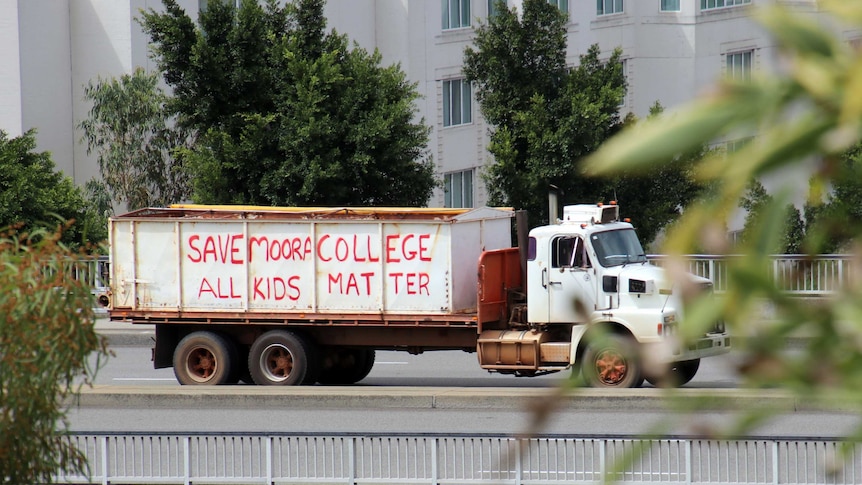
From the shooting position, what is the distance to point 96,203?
32.0m

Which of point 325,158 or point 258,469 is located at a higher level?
point 325,158

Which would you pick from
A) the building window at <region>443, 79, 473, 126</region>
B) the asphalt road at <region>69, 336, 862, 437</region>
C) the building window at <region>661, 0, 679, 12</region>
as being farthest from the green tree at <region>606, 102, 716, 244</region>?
the building window at <region>661, 0, 679, 12</region>

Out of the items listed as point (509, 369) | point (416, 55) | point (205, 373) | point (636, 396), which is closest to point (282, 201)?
point (205, 373)

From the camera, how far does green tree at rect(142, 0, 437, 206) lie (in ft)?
82.4

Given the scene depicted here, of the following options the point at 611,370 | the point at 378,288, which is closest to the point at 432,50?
the point at 378,288

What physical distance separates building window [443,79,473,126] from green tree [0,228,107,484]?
32.7 m

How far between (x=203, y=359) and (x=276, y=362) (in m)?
1.05

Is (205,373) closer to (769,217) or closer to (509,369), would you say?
(509,369)

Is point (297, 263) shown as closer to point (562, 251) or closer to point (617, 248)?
point (562, 251)

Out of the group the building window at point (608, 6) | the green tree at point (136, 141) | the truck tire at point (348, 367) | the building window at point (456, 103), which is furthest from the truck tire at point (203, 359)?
the building window at point (608, 6)

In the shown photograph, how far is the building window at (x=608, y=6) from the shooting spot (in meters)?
45.6

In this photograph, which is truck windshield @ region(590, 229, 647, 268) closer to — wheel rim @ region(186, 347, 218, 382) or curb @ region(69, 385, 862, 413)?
curb @ region(69, 385, 862, 413)

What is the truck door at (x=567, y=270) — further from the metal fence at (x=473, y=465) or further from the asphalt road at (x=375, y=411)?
the metal fence at (x=473, y=465)

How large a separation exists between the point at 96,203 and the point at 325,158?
861 centimetres
